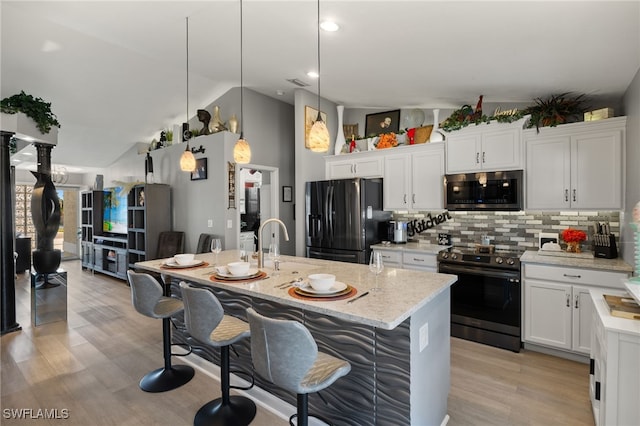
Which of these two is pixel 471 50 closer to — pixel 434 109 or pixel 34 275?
pixel 434 109

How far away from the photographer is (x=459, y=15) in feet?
7.41

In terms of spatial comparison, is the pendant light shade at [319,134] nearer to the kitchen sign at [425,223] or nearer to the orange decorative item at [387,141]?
the orange decorative item at [387,141]

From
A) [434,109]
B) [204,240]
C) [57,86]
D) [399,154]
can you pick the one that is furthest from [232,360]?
[57,86]

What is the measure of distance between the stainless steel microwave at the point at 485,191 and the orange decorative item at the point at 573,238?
482 millimetres

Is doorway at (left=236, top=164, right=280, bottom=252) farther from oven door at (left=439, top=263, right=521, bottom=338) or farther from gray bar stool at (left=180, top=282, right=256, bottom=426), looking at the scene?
gray bar stool at (left=180, top=282, right=256, bottom=426)

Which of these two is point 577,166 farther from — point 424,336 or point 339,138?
point 339,138

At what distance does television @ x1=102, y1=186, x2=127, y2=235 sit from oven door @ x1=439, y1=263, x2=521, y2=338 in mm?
6046

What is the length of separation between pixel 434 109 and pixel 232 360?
371 cm

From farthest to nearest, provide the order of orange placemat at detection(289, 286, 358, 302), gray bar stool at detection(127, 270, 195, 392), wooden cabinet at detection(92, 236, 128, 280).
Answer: wooden cabinet at detection(92, 236, 128, 280)
gray bar stool at detection(127, 270, 195, 392)
orange placemat at detection(289, 286, 358, 302)

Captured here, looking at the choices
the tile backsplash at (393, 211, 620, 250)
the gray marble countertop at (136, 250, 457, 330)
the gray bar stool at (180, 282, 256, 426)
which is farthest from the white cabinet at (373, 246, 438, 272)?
the gray bar stool at (180, 282, 256, 426)

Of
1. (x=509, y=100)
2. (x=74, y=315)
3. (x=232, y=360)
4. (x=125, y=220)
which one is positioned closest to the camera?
(x=232, y=360)

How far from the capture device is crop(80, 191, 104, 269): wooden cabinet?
729 centimetres

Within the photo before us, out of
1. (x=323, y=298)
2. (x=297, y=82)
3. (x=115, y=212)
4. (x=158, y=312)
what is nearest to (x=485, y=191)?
(x=323, y=298)

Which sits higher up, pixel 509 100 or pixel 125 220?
pixel 509 100
